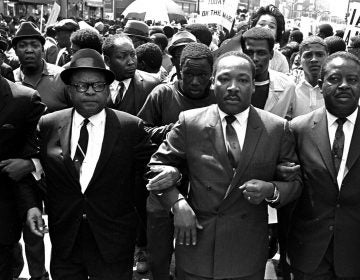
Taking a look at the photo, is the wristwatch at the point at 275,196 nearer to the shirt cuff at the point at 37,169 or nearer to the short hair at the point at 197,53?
the short hair at the point at 197,53

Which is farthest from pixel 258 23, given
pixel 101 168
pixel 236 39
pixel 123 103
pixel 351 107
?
pixel 101 168

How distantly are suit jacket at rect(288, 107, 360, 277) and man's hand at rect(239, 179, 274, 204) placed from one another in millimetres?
379

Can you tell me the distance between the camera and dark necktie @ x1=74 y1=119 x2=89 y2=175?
9.50 ft

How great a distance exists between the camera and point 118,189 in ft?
9.80

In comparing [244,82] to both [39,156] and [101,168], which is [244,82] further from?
[39,156]

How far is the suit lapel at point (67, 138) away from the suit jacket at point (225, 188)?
524mm

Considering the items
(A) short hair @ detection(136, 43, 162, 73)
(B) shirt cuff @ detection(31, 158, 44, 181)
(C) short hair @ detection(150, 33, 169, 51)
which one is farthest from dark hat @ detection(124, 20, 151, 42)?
(B) shirt cuff @ detection(31, 158, 44, 181)

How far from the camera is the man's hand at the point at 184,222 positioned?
2543mm

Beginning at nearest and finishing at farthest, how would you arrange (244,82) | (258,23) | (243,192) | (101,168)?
(243,192), (244,82), (101,168), (258,23)

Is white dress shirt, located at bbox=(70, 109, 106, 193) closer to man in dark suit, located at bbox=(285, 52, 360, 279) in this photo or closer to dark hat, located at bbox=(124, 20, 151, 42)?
man in dark suit, located at bbox=(285, 52, 360, 279)

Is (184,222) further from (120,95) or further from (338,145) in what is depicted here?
(120,95)

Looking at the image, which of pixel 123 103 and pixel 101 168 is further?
pixel 123 103

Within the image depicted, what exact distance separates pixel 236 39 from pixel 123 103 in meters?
1.25

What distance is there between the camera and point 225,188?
8.52 feet
